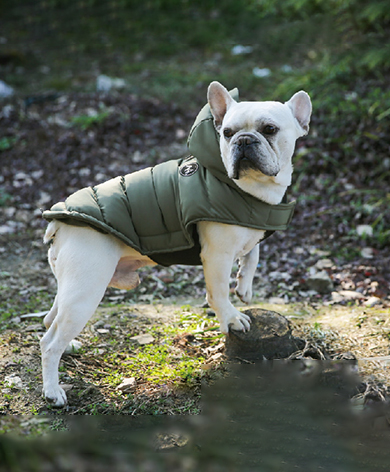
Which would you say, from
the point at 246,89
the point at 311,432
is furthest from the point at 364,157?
the point at 311,432

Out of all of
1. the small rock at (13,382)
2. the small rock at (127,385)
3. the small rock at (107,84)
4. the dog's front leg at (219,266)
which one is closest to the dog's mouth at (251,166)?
the dog's front leg at (219,266)

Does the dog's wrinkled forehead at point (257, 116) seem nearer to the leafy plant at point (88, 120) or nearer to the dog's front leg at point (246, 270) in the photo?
the dog's front leg at point (246, 270)

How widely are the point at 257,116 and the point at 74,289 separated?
1.53m

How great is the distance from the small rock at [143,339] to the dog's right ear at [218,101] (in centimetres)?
172

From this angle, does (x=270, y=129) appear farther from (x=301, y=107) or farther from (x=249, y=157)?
(x=301, y=107)

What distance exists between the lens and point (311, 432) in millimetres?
2906

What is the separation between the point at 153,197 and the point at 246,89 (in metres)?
6.53

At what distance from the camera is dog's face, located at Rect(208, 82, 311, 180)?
3123 millimetres

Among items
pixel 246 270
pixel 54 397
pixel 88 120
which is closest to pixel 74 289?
pixel 54 397

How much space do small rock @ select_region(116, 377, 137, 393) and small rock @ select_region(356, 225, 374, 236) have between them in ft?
11.2

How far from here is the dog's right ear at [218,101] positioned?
132 inches

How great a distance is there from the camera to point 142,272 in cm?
567

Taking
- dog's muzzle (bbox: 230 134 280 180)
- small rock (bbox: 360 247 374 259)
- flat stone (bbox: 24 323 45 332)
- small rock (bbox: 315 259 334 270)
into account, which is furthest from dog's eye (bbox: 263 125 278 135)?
small rock (bbox: 360 247 374 259)

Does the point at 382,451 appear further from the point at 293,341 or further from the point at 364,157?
the point at 364,157
